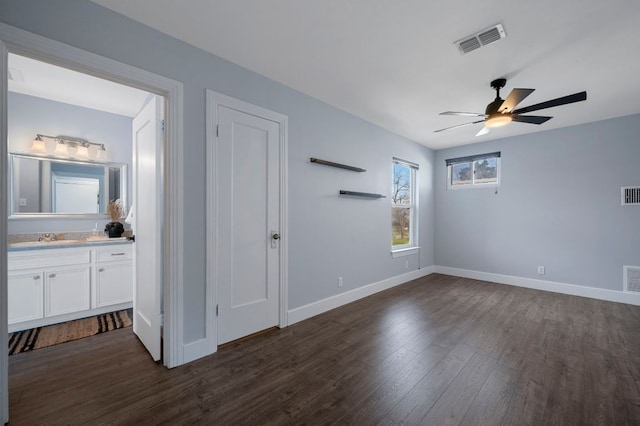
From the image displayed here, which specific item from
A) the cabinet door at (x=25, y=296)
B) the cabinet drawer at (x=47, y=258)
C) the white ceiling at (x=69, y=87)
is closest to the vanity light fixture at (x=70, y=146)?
the white ceiling at (x=69, y=87)

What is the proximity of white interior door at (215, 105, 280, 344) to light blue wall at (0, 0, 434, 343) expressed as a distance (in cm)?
19

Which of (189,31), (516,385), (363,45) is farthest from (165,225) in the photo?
(516,385)

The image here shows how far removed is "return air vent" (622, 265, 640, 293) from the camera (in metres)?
3.66

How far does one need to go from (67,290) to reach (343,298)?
3287mm

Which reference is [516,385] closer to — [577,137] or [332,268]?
[332,268]

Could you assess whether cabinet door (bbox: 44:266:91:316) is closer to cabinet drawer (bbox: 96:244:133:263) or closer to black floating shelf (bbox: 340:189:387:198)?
cabinet drawer (bbox: 96:244:133:263)

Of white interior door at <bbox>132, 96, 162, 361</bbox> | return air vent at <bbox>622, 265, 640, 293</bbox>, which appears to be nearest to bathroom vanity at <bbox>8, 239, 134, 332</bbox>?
white interior door at <bbox>132, 96, 162, 361</bbox>

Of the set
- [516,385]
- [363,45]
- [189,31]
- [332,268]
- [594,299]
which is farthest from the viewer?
[594,299]

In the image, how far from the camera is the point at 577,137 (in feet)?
13.4

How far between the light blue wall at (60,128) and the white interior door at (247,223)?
2394mm

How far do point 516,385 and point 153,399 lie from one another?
2.56m

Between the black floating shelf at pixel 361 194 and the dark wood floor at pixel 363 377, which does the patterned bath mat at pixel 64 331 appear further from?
the black floating shelf at pixel 361 194

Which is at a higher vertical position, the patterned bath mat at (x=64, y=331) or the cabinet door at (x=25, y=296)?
the cabinet door at (x=25, y=296)

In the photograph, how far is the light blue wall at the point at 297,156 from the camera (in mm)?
1753
